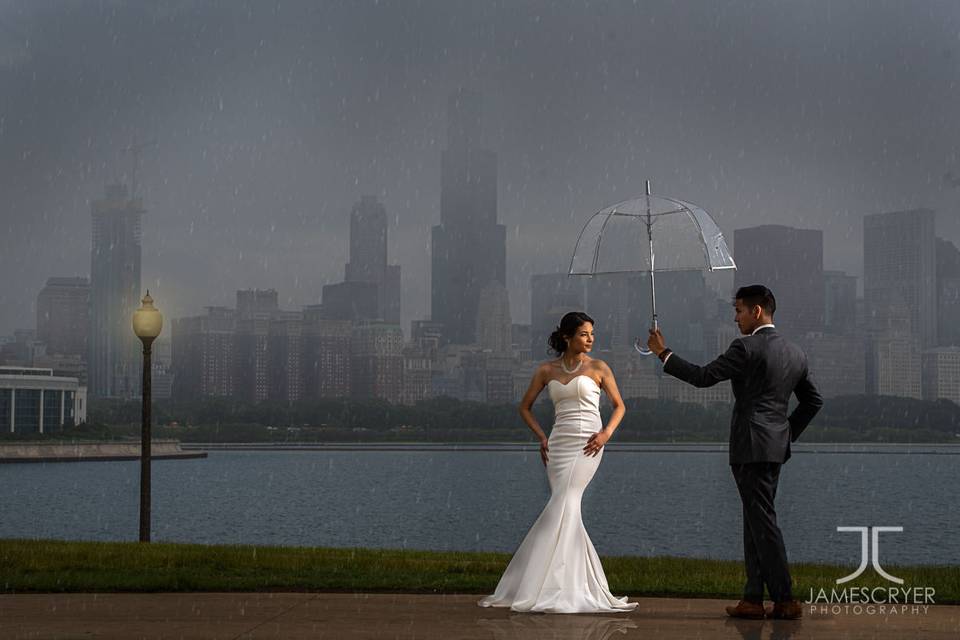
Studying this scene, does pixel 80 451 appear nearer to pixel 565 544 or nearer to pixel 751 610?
pixel 565 544

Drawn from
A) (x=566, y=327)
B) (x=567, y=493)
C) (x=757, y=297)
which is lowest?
(x=567, y=493)

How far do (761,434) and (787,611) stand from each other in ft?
3.79

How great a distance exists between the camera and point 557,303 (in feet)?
514

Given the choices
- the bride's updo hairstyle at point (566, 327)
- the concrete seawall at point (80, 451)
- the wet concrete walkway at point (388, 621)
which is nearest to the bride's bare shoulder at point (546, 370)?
the bride's updo hairstyle at point (566, 327)

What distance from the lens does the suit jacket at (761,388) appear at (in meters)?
8.32

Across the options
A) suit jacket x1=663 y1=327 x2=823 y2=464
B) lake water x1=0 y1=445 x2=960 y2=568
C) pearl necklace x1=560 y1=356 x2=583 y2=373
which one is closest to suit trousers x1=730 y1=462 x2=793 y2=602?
suit jacket x1=663 y1=327 x2=823 y2=464

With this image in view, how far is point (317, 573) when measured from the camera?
1113 cm

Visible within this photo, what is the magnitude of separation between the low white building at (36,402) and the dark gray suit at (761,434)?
542 ft

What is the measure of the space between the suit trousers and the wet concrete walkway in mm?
242

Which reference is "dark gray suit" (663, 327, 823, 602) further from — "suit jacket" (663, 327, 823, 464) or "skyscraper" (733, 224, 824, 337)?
"skyscraper" (733, 224, 824, 337)

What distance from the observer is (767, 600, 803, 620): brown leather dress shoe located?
827cm

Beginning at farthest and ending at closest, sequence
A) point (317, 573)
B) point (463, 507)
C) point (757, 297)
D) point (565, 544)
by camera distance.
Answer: point (463, 507) < point (317, 573) < point (565, 544) < point (757, 297)

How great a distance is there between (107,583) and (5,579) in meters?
1.11

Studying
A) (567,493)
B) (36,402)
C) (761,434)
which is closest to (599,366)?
(567,493)
